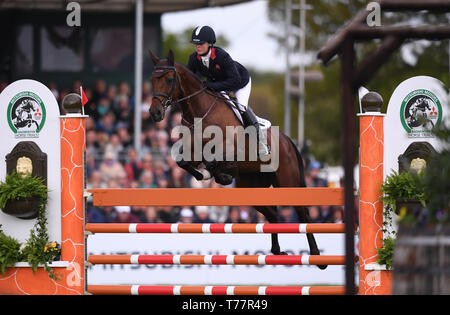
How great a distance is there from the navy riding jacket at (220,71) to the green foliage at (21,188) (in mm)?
1918

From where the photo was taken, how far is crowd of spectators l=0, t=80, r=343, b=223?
32.5 ft

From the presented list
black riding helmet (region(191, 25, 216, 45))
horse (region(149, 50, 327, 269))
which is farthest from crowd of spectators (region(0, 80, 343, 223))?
black riding helmet (region(191, 25, 216, 45))

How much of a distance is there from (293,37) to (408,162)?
2821cm

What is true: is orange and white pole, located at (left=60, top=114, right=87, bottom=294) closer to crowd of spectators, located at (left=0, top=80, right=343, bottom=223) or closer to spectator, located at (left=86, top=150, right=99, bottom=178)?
crowd of spectators, located at (left=0, top=80, right=343, bottom=223)

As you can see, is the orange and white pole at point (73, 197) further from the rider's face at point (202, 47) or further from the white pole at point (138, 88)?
the white pole at point (138, 88)

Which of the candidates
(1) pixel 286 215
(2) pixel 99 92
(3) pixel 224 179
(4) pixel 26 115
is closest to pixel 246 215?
(1) pixel 286 215

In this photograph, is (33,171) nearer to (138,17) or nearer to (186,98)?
(186,98)

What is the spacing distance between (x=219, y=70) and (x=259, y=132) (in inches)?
27.7

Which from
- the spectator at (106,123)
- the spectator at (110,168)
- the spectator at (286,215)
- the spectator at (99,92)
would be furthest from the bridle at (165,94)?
the spectator at (99,92)

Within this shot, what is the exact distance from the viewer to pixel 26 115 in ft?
21.0

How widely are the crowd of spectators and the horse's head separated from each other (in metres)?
2.84

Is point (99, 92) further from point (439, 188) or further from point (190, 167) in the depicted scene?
point (439, 188)

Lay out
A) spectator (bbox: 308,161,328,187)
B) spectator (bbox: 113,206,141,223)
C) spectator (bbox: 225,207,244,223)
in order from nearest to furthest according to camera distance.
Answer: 1. spectator (bbox: 113,206,141,223)
2. spectator (bbox: 225,207,244,223)
3. spectator (bbox: 308,161,328,187)
